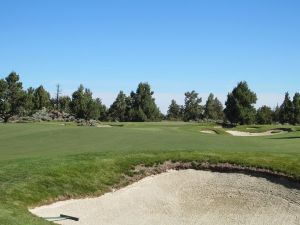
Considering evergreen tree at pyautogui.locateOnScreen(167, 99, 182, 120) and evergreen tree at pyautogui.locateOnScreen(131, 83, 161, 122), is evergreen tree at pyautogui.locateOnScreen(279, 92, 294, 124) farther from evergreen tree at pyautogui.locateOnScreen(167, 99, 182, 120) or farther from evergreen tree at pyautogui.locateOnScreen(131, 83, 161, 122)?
evergreen tree at pyautogui.locateOnScreen(167, 99, 182, 120)

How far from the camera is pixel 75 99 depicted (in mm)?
104188

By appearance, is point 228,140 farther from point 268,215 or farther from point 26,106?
point 26,106

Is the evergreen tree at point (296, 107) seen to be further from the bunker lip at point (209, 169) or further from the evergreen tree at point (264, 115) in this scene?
the bunker lip at point (209, 169)

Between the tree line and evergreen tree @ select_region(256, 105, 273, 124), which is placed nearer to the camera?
the tree line

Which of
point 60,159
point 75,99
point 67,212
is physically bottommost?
point 67,212

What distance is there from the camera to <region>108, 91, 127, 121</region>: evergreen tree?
118 m

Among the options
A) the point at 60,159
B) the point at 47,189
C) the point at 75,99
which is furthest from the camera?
the point at 75,99

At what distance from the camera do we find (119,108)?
11844 centimetres

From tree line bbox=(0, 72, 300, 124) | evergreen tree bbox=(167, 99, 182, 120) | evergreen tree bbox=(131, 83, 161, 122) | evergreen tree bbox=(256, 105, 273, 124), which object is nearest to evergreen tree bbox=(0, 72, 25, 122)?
tree line bbox=(0, 72, 300, 124)

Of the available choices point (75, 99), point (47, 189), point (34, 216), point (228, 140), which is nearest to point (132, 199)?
point (47, 189)

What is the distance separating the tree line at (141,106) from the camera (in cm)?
8712

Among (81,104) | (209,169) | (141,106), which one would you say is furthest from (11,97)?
(209,169)

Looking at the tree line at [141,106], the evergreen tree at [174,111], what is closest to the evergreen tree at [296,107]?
the tree line at [141,106]

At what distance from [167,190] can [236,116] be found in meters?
75.0
